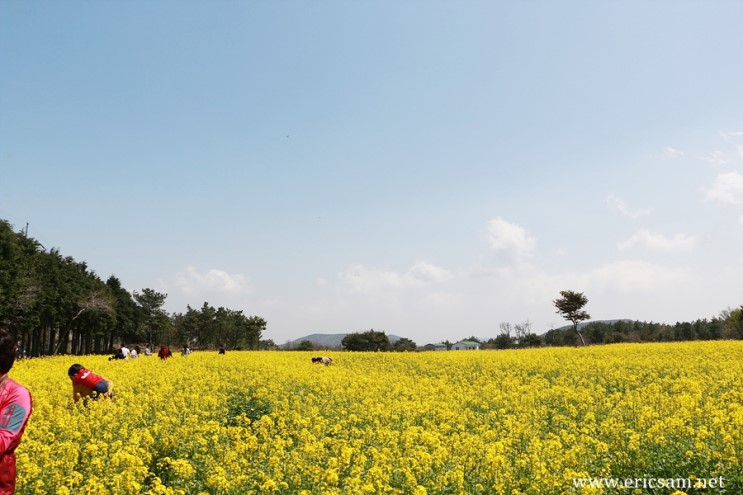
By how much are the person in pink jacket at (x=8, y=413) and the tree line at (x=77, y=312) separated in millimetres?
196

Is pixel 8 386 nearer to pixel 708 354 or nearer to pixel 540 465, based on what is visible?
pixel 540 465

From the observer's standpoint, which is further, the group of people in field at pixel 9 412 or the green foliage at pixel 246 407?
the green foliage at pixel 246 407

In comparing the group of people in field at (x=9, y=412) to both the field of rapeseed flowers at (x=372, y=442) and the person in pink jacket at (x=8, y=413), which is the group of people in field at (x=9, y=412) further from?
the field of rapeseed flowers at (x=372, y=442)

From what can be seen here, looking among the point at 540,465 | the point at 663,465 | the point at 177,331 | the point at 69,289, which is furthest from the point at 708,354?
the point at 177,331

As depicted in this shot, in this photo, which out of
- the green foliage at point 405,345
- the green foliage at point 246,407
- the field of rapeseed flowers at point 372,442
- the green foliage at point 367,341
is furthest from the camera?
the green foliage at point 405,345

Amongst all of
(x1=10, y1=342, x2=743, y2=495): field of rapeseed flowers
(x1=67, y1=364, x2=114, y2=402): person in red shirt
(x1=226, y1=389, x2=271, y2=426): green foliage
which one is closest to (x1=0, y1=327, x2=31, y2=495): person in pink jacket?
(x1=10, y1=342, x2=743, y2=495): field of rapeseed flowers

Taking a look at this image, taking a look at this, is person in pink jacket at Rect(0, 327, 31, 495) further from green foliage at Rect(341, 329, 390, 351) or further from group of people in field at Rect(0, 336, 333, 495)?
green foliage at Rect(341, 329, 390, 351)

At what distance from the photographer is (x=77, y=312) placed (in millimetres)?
64500

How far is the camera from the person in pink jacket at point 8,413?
390cm

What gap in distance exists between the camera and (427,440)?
857 cm

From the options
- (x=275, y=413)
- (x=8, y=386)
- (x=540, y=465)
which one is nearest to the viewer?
(x=8, y=386)

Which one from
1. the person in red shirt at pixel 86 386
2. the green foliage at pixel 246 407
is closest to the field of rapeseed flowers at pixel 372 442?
the green foliage at pixel 246 407

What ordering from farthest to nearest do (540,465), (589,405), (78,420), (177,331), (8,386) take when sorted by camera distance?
(177,331)
(589,405)
(78,420)
(540,465)
(8,386)

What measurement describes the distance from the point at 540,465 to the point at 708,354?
25.4 m
